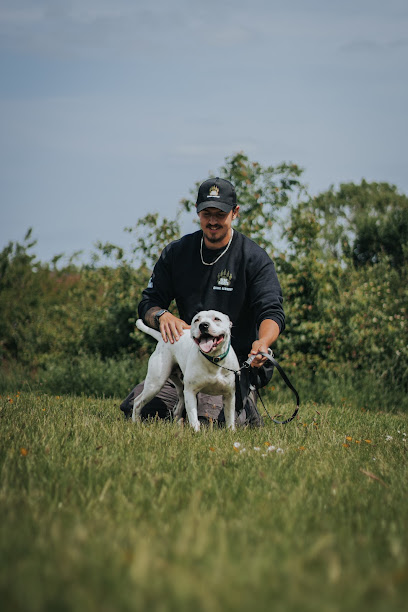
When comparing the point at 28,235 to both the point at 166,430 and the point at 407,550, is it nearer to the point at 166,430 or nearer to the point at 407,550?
the point at 166,430

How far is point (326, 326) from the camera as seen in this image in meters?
9.98

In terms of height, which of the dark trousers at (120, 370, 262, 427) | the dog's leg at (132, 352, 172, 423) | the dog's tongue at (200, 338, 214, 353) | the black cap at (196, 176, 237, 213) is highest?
the black cap at (196, 176, 237, 213)

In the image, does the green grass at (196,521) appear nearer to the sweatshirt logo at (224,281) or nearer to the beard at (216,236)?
the sweatshirt logo at (224,281)

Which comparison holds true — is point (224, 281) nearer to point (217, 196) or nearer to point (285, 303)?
point (217, 196)

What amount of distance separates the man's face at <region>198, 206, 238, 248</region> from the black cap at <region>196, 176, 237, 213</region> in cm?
9

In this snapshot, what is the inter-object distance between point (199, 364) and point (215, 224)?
4.28 ft

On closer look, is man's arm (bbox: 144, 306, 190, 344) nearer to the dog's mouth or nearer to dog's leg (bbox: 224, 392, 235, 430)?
the dog's mouth

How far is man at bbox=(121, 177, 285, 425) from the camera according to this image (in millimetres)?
5469

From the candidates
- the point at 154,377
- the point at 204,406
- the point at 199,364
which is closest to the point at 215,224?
the point at 199,364

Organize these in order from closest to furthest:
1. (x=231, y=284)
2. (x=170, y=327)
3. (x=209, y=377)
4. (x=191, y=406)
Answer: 1. (x=209, y=377)
2. (x=191, y=406)
3. (x=170, y=327)
4. (x=231, y=284)

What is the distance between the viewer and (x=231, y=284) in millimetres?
5754

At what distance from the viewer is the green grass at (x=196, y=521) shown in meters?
1.68

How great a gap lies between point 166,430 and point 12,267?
9805 millimetres

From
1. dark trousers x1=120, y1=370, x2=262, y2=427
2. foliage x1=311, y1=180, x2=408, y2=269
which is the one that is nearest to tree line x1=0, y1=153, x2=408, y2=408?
dark trousers x1=120, y1=370, x2=262, y2=427
